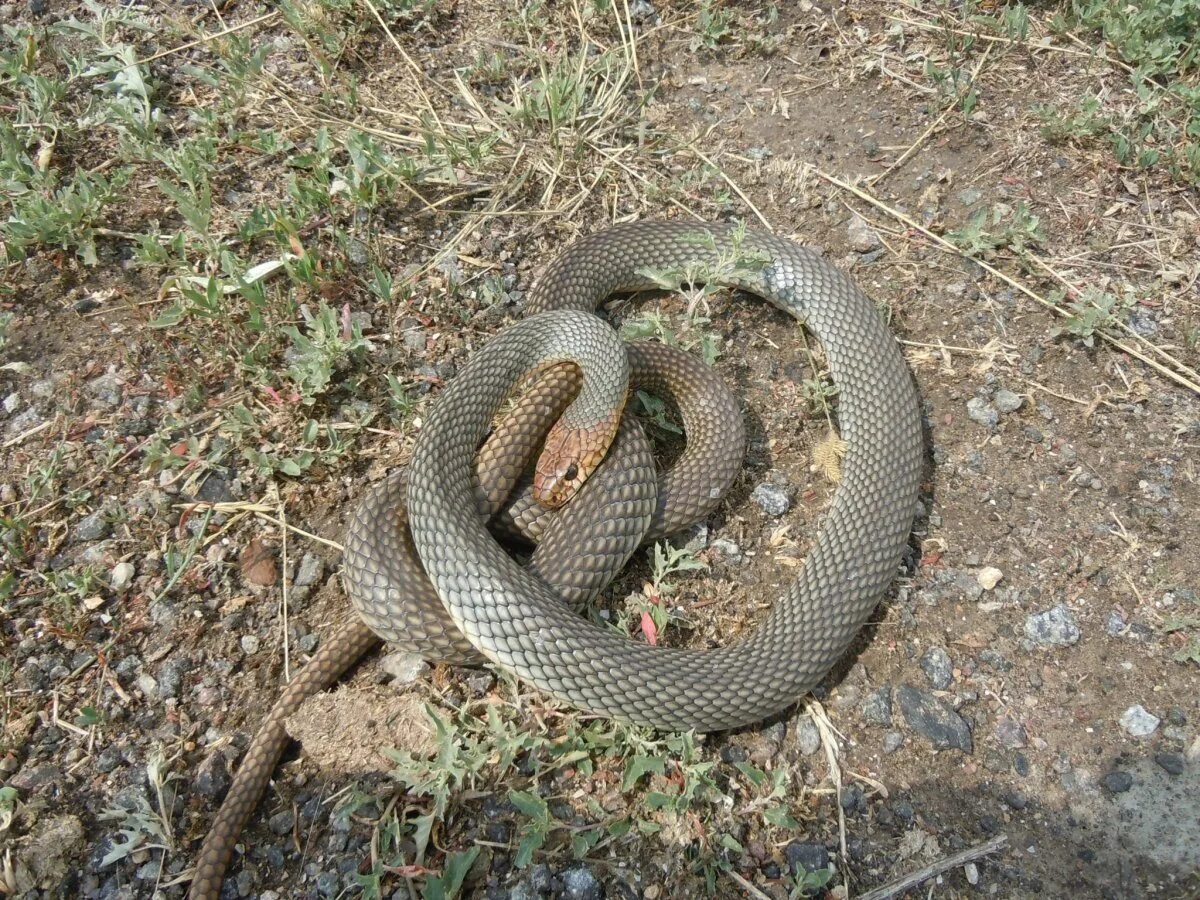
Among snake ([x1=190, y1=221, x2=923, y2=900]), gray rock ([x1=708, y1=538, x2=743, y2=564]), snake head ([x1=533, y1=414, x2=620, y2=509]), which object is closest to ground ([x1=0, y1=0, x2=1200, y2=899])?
gray rock ([x1=708, y1=538, x2=743, y2=564])

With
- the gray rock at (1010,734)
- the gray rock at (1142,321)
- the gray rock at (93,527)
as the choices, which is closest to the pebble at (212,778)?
the gray rock at (93,527)

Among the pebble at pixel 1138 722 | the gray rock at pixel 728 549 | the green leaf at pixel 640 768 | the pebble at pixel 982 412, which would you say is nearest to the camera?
the green leaf at pixel 640 768

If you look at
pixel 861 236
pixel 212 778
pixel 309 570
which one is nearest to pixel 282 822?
pixel 212 778

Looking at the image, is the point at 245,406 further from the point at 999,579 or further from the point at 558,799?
the point at 999,579

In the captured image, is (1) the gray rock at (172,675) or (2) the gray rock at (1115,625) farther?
(2) the gray rock at (1115,625)

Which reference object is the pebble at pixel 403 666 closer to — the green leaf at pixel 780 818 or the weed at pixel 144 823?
the weed at pixel 144 823

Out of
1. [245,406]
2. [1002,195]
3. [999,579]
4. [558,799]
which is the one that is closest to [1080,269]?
[1002,195]
